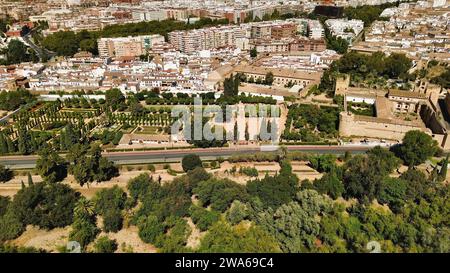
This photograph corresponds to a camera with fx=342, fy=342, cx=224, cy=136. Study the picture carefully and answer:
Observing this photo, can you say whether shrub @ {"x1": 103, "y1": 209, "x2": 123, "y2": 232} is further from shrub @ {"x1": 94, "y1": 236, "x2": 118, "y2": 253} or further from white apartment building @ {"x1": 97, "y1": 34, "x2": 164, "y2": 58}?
white apartment building @ {"x1": 97, "y1": 34, "x2": 164, "y2": 58}

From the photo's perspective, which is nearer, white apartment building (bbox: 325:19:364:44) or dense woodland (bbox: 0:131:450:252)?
dense woodland (bbox: 0:131:450:252)

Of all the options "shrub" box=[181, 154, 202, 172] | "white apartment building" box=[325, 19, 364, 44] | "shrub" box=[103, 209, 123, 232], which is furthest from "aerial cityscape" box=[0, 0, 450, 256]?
"white apartment building" box=[325, 19, 364, 44]

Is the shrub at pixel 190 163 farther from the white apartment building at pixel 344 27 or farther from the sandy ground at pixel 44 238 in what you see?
the white apartment building at pixel 344 27

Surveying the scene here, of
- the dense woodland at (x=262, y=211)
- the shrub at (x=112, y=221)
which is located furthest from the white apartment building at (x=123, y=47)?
the shrub at (x=112, y=221)

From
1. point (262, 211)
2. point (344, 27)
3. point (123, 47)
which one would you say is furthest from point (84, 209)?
point (344, 27)

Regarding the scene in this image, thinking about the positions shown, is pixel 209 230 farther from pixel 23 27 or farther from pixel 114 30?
pixel 23 27
